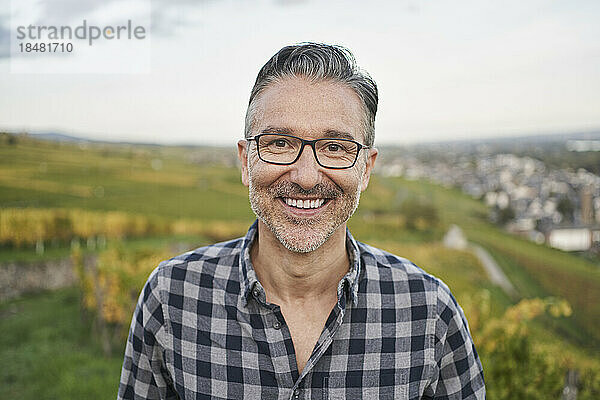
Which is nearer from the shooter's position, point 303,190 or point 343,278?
point 303,190

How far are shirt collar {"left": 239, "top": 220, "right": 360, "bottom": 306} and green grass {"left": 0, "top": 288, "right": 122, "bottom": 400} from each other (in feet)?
6.70

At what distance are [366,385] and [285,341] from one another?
22cm

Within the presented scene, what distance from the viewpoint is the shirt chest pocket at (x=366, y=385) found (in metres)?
1.28

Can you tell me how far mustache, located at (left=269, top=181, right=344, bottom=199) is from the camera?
48.3 inches

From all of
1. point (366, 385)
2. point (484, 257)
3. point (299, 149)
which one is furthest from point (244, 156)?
point (484, 257)

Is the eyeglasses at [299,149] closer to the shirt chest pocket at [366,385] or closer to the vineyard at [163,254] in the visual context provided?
the shirt chest pocket at [366,385]

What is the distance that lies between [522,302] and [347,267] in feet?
6.54

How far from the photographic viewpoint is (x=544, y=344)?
2938mm

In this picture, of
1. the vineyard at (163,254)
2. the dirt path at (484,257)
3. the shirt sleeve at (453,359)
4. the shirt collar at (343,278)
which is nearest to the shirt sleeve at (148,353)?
the shirt collar at (343,278)

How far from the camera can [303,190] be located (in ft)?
4.01

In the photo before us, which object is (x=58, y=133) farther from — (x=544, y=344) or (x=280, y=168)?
(x=544, y=344)

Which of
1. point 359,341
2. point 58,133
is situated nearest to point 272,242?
point 359,341

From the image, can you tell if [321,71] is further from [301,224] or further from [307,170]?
[301,224]

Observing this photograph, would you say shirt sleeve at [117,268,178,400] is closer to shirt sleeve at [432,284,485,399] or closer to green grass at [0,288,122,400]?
shirt sleeve at [432,284,485,399]
